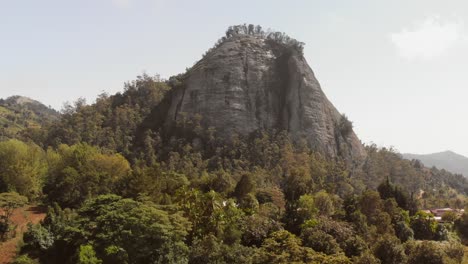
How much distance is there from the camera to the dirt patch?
34656 mm

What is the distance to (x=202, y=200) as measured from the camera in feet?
118

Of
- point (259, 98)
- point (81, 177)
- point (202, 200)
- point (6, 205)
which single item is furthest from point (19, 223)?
point (259, 98)

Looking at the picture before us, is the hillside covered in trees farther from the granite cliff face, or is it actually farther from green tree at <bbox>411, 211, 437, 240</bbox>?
the granite cliff face

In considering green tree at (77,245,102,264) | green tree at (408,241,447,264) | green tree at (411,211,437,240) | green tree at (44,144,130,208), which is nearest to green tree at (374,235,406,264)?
green tree at (408,241,447,264)

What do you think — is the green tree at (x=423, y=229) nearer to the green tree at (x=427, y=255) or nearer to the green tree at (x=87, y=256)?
the green tree at (x=427, y=255)

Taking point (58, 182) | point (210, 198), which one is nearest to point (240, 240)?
point (210, 198)

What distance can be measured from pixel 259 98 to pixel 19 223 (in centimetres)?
6441

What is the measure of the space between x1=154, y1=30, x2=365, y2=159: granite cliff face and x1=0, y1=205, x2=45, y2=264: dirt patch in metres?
46.1

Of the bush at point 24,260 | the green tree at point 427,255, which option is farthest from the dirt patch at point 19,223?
the green tree at point 427,255

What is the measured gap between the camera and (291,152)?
79.8m

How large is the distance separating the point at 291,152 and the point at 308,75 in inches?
1159

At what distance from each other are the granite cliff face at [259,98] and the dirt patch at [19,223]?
151 feet

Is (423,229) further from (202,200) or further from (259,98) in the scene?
(259,98)

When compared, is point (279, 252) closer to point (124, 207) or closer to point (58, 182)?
point (124, 207)
